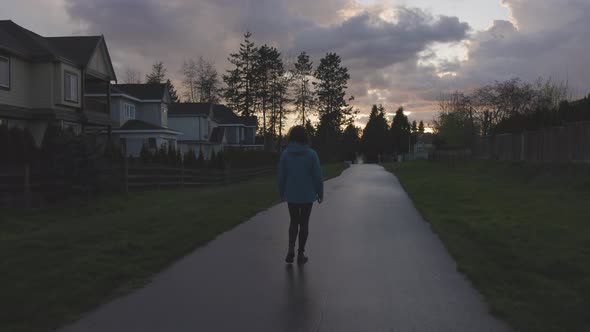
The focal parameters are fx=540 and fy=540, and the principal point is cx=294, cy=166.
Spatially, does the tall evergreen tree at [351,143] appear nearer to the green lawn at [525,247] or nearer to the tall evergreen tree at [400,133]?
the tall evergreen tree at [400,133]

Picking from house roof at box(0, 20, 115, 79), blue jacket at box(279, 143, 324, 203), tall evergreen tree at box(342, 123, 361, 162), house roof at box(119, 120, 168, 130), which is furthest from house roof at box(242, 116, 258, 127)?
blue jacket at box(279, 143, 324, 203)

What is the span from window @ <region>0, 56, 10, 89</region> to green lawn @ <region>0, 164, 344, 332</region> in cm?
1131

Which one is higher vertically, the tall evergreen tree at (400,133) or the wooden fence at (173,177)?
the tall evergreen tree at (400,133)

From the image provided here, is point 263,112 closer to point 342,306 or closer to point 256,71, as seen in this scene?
point 256,71

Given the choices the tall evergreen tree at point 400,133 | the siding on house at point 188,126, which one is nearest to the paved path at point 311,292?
the siding on house at point 188,126

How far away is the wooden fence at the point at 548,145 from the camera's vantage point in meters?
21.8

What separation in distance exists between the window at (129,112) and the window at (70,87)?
40.7 feet

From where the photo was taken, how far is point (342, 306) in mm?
5402

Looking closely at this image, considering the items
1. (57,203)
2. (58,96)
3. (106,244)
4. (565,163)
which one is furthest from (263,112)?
(106,244)

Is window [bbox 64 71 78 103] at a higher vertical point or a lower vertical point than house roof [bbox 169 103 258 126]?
lower

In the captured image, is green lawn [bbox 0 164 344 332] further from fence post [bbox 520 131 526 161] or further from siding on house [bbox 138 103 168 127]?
siding on house [bbox 138 103 168 127]

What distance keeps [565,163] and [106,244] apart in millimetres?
20225

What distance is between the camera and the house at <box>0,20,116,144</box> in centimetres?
2341

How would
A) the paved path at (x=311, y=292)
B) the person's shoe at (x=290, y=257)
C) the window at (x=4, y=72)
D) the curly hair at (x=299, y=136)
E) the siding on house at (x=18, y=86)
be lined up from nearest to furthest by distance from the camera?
the paved path at (x=311, y=292) < the person's shoe at (x=290, y=257) < the curly hair at (x=299, y=136) < the window at (x=4, y=72) < the siding on house at (x=18, y=86)
